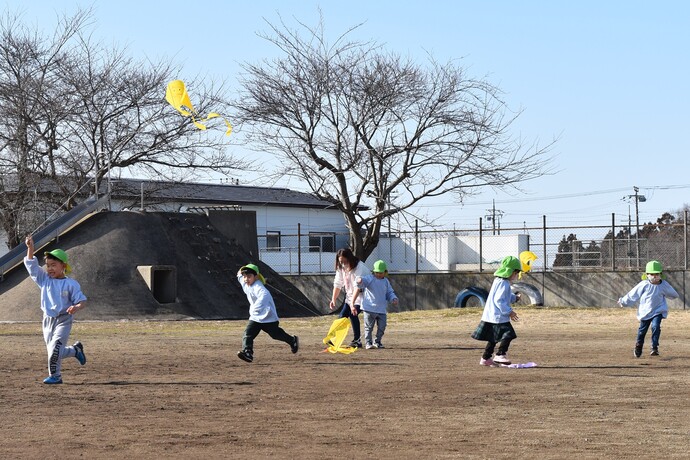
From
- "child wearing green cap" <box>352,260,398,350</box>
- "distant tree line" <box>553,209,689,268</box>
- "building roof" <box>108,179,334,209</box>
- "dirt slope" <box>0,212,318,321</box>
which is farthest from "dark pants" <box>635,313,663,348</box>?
"building roof" <box>108,179,334,209</box>

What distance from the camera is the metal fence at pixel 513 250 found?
116ft

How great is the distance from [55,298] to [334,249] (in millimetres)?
40535

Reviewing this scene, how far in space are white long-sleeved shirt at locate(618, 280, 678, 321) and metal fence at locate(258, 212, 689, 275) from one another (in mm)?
16706

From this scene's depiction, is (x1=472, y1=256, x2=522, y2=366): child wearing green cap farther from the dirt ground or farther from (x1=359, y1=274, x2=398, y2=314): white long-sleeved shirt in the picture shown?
(x1=359, y1=274, x2=398, y2=314): white long-sleeved shirt

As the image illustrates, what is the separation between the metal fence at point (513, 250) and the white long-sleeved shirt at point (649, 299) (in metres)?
16.7

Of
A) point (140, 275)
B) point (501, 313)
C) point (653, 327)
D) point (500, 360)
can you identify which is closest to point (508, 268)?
point (501, 313)

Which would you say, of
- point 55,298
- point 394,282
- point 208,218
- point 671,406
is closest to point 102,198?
point 208,218

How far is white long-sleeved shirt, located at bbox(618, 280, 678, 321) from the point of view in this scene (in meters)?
16.1

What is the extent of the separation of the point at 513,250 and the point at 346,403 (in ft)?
95.7

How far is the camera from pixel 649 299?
16141mm

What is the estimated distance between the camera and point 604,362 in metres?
15.1

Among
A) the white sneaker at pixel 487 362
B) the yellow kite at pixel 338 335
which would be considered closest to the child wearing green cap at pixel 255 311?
the yellow kite at pixel 338 335

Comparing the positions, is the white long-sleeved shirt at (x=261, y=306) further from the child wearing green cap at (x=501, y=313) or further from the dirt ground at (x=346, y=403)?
the child wearing green cap at (x=501, y=313)

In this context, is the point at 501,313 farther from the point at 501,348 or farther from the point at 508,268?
the point at 508,268
